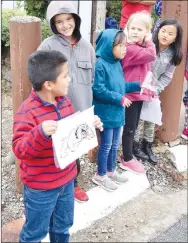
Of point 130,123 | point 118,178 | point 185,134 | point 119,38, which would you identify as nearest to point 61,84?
point 119,38

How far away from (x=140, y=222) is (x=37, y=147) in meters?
1.55

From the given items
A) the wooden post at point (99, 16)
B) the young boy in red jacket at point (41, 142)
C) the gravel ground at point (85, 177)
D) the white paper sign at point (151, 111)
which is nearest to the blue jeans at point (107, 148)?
the gravel ground at point (85, 177)

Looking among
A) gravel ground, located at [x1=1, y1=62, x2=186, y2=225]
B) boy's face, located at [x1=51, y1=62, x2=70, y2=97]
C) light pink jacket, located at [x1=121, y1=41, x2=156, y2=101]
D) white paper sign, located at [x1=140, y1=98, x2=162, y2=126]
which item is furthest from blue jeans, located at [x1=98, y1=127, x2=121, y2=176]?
boy's face, located at [x1=51, y1=62, x2=70, y2=97]

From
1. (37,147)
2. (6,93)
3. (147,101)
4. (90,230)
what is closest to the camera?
(37,147)

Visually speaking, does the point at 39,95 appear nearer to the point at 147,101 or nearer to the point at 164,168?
the point at 147,101

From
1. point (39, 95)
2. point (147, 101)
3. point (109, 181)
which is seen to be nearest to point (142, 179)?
point (109, 181)

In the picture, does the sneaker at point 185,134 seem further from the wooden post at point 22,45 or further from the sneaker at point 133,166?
the wooden post at point 22,45

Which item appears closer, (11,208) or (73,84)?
(73,84)

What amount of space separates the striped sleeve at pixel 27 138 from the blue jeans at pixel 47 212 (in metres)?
0.32

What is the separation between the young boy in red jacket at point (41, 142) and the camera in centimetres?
237

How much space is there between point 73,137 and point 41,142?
0.31 meters

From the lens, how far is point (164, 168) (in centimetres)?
432

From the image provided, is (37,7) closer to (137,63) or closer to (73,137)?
(137,63)

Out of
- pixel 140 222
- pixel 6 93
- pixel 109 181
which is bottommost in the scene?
pixel 140 222
